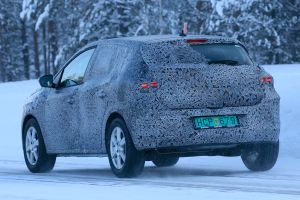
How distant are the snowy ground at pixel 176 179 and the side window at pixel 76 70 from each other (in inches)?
45.2

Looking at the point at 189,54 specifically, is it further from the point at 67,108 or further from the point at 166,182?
the point at 67,108

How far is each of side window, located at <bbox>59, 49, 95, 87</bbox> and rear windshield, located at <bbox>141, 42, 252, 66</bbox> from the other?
49.2 inches

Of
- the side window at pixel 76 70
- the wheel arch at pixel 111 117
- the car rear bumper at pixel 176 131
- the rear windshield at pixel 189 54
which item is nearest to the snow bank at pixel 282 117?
the rear windshield at pixel 189 54

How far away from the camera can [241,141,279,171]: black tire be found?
11.1m

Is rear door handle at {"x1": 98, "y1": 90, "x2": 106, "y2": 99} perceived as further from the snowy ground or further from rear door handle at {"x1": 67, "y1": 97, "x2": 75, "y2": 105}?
the snowy ground

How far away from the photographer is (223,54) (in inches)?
428

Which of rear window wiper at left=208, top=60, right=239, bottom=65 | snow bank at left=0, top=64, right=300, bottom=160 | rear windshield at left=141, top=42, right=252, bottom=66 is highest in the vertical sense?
rear windshield at left=141, top=42, right=252, bottom=66

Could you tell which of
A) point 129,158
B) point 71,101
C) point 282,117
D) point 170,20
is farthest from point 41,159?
point 170,20

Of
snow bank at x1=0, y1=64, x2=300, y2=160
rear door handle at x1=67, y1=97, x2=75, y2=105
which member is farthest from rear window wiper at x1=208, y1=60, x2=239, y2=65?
snow bank at x1=0, y1=64, x2=300, y2=160

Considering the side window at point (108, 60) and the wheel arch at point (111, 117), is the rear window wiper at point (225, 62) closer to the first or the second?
the side window at point (108, 60)

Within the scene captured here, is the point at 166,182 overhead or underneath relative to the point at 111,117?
underneath

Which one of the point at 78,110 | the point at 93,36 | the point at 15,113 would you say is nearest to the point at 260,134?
the point at 78,110

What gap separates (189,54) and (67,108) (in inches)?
76.3

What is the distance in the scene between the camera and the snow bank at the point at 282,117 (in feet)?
45.7
